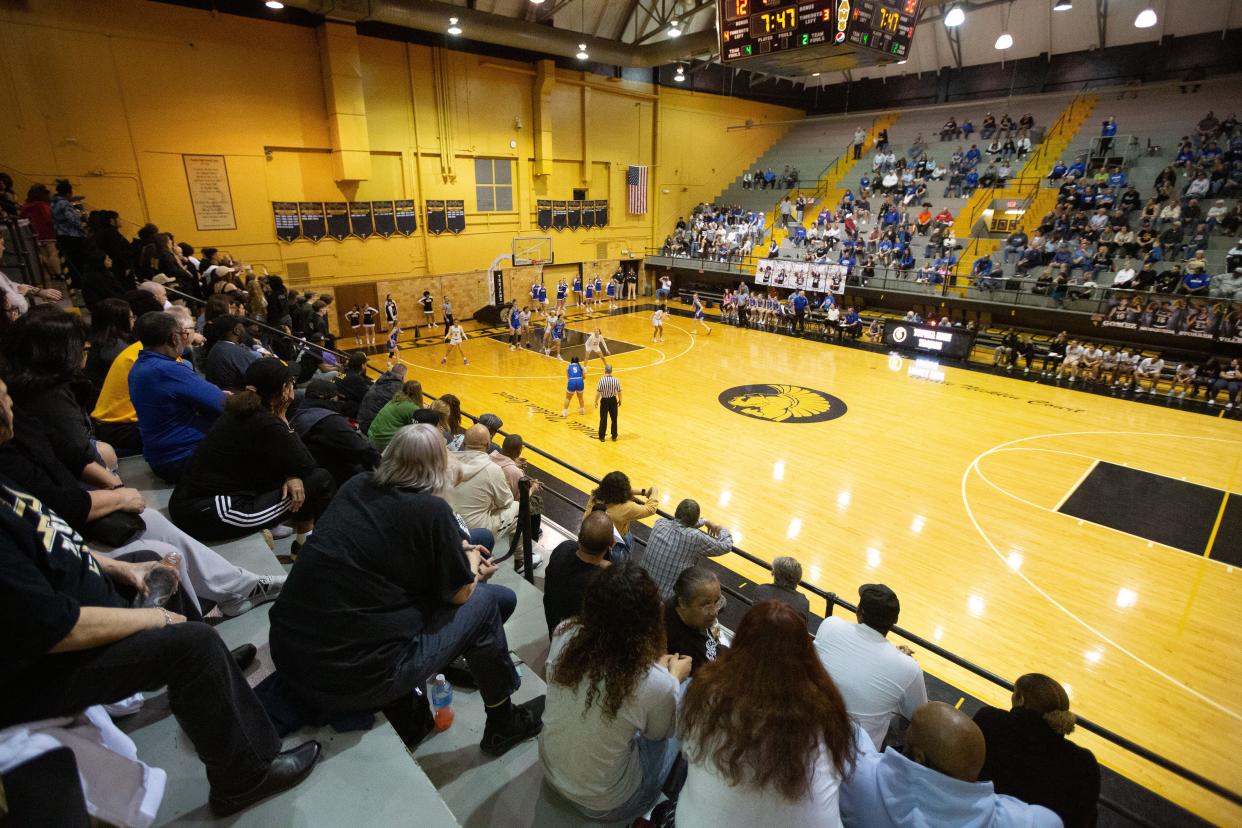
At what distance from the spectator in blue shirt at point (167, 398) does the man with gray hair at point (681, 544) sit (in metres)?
3.43

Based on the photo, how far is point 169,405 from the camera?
4.23 metres

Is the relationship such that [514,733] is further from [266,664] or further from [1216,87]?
[1216,87]

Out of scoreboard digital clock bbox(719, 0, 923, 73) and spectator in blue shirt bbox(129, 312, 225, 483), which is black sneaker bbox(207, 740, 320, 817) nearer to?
spectator in blue shirt bbox(129, 312, 225, 483)

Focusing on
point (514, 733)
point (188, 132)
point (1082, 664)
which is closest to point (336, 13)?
point (188, 132)

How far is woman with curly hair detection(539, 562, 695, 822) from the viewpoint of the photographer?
90.3 inches

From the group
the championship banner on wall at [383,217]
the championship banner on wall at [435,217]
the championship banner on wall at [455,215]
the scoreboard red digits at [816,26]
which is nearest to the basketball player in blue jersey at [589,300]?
the championship banner on wall at [455,215]

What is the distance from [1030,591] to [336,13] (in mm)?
19671

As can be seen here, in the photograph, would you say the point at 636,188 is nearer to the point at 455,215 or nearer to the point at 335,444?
the point at 455,215

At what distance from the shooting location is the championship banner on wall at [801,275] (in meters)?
21.9

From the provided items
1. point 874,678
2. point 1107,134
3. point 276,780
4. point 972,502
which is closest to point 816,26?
point 972,502

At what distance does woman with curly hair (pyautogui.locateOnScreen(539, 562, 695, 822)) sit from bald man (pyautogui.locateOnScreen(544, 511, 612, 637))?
831 mm

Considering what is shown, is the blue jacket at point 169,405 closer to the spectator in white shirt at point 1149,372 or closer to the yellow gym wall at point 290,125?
the yellow gym wall at point 290,125

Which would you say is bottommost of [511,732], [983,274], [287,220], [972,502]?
[972,502]

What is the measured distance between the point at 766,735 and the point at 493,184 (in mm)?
24111
